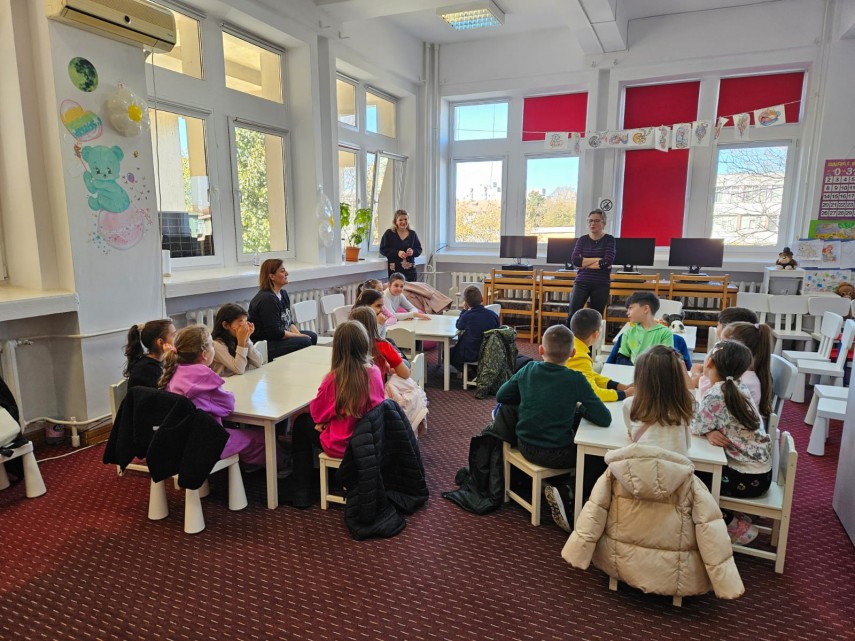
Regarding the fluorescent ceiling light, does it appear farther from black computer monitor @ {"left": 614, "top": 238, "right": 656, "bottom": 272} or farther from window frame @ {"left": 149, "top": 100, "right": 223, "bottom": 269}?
black computer monitor @ {"left": 614, "top": 238, "right": 656, "bottom": 272}

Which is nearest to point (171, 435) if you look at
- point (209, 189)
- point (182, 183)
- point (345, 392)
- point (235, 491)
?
point (235, 491)

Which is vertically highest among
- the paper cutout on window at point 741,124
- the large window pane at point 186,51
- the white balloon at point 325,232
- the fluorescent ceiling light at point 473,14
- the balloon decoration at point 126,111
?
the fluorescent ceiling light at point 473,14

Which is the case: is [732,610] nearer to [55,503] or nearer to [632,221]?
[55,503]

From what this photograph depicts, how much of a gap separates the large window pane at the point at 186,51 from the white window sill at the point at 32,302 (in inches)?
86.1

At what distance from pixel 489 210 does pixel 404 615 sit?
6761 mm

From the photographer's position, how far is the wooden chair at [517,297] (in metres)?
6.71

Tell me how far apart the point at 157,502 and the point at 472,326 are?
2.74m

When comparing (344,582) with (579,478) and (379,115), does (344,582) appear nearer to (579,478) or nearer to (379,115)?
(579,478)

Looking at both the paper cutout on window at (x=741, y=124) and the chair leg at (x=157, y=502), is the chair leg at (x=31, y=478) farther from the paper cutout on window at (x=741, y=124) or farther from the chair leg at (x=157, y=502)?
the paper cutout on window at (x=741, y=124)

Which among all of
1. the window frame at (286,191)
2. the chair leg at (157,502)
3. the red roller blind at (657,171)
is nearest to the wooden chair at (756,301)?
the red roller blind at (657,171)

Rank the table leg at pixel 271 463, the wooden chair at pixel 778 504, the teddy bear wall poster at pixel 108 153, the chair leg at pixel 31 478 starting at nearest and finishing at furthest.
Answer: the wooden chair at pixel 778 504
the table leg at pixel 271 463
the chair leg at pixel 31 478
the teddy bear wall poster at pixel 108 153

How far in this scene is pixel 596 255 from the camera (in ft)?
18.3

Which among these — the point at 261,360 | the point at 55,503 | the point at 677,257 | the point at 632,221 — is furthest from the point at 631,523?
the point at 632,221

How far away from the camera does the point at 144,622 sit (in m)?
2.00
